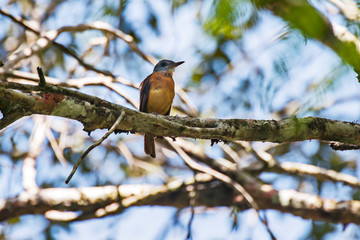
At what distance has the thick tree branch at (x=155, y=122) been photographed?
276cm

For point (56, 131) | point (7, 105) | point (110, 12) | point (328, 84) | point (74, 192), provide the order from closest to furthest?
point (328, 84) → point (110, 12) → point (7, 105) → point (74, 192) → point (56, 131)

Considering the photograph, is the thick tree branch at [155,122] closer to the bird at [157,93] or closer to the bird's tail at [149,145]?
the bird's tail at [149,145]

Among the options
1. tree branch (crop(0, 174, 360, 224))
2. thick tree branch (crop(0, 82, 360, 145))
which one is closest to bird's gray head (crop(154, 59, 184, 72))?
tree branch (crop(0, 174, 360, 224))

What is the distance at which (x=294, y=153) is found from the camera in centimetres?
699

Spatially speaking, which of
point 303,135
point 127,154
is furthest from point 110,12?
point 127,154

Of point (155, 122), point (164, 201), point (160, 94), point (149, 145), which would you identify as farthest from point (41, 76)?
point (164, 201)

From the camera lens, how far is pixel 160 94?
6.06 m

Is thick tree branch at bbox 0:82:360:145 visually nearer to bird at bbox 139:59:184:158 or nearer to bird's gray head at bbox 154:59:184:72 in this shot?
bird at bbox 139:59:184:158

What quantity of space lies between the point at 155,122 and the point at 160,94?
2876mm

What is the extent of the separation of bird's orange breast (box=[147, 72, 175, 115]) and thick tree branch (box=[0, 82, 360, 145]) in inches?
99.5

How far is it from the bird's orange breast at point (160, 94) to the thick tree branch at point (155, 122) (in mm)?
2526

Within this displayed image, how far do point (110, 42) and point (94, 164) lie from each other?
210 centimetres

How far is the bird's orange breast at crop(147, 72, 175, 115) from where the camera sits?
19.9 feet

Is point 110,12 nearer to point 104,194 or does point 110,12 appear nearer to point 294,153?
point 104,194
